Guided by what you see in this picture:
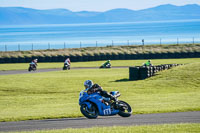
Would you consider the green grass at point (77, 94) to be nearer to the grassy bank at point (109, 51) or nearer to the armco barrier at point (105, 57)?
the armco barrier at point (105, 57)

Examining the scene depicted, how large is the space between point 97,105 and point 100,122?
3.63ft

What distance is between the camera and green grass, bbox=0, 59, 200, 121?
19.8 metres

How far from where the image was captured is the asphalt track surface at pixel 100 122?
15.7 m

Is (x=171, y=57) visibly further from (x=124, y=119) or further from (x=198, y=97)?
(x=124, y=119)

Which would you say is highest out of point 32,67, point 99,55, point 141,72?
point 99,55

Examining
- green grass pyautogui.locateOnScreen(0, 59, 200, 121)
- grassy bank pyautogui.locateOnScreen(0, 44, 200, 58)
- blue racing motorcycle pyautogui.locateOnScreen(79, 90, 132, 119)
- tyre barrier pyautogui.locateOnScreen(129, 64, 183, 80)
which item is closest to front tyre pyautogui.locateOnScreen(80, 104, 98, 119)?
blue racing motorcycle pyautogui.locateOnScreen(79, 90, 132, 119)

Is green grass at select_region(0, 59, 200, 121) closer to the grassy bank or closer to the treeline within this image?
the treeline

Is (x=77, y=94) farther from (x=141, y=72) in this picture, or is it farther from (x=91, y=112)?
(x=91, y=112)

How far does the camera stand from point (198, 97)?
23.8 metres

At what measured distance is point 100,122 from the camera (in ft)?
53.3

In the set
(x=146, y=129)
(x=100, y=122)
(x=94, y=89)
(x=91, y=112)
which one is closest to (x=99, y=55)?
(x=100, y=122)

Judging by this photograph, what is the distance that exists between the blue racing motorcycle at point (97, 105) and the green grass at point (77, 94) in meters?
Result: 2.87

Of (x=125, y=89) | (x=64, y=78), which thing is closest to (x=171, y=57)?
(x=64, y=78)

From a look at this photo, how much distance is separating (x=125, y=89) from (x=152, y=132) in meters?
16.5
